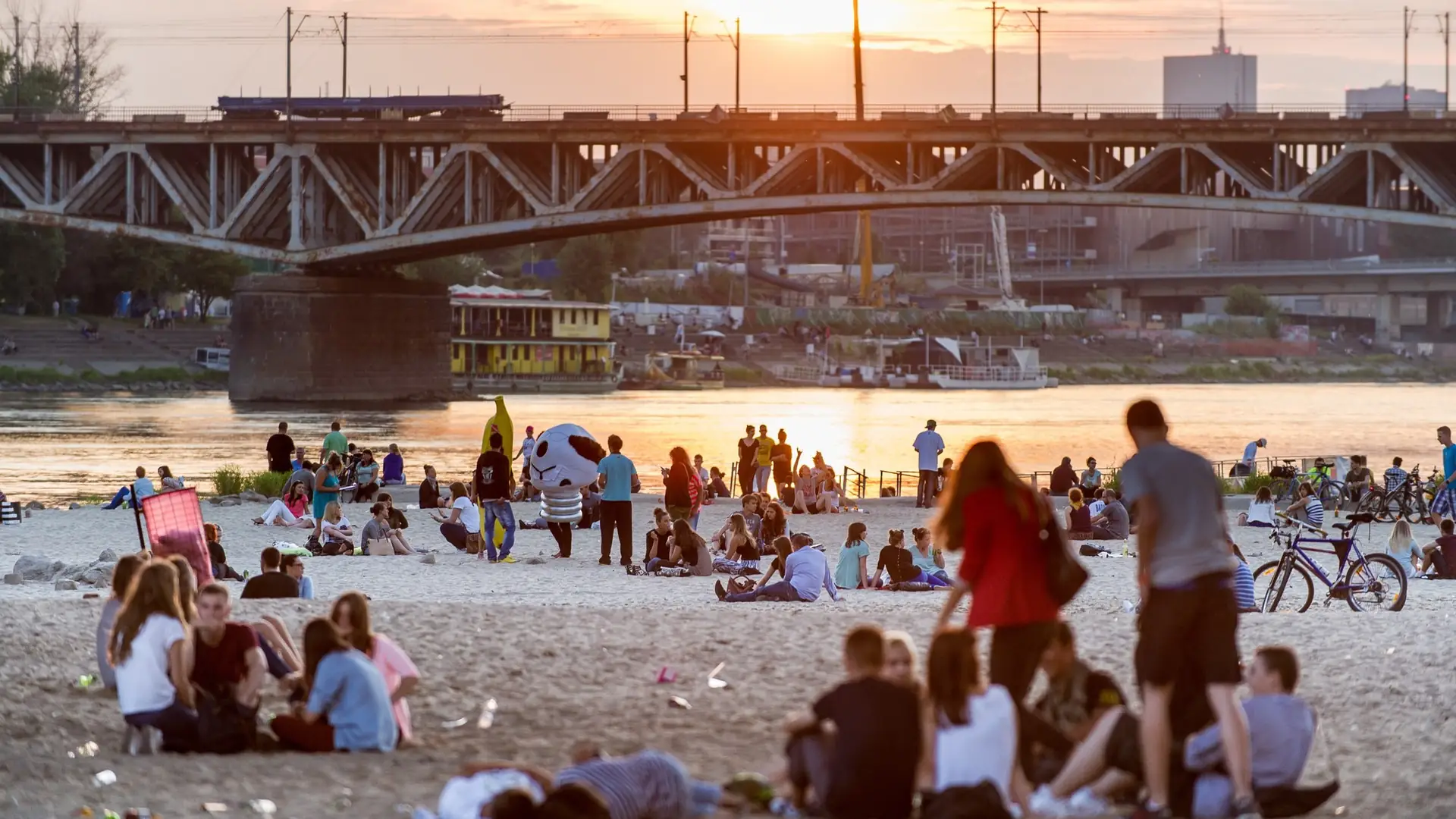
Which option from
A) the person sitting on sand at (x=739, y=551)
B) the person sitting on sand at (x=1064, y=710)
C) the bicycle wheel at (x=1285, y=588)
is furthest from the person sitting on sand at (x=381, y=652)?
the person sitting on sand at (x=739, y=551)

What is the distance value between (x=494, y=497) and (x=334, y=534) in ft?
9.04

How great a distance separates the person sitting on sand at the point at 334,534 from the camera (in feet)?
79.0

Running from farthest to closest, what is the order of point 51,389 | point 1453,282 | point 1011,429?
point 1453,282, point 51,389, point 1011,429

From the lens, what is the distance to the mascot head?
2316 centimetres

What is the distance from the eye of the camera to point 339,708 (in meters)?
10.5

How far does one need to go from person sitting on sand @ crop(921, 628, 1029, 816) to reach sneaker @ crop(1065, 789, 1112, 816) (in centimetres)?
39

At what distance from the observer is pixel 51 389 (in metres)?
89.6

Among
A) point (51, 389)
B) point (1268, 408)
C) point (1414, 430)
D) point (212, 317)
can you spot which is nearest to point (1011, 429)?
point (1414, 430)

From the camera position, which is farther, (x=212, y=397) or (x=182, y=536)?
(x=212, y=397)

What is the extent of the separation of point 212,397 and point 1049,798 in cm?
8555

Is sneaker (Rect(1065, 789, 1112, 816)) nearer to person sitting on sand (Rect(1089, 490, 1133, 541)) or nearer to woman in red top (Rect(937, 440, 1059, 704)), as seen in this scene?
woman in red top (Rect(937, 440, 1059, 704))

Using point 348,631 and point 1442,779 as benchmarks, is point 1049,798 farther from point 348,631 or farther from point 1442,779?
point 348,631

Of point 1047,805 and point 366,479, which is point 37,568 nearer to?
point 366,479

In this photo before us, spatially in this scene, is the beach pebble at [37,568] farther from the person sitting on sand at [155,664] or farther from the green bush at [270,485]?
the green bush at [270,485]
